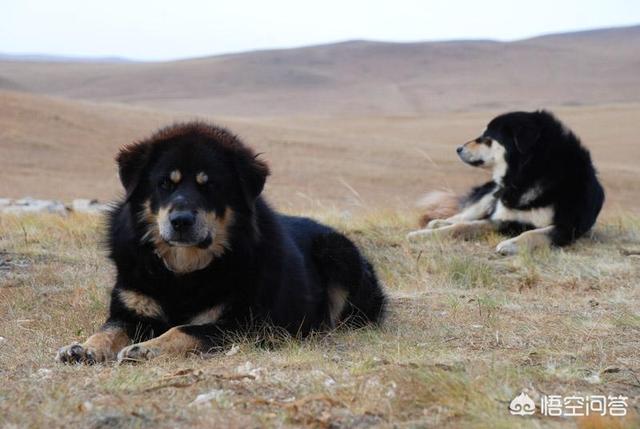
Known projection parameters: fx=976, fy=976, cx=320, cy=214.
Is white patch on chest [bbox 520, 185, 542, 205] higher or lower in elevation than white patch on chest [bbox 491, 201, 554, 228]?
higher

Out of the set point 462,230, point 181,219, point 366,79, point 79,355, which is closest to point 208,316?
point 181,219

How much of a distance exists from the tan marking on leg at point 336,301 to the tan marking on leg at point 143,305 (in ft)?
4.65

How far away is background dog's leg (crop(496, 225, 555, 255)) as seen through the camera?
9.77 metres

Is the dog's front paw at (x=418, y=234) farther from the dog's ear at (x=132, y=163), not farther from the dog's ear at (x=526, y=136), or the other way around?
the dog's ear at (x=132, y=163)

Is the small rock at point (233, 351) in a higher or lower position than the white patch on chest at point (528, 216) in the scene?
higher

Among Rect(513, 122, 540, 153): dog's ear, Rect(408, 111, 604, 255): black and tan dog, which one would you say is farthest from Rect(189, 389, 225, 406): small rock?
Rect(513, 122, 540, 153): dog's ear

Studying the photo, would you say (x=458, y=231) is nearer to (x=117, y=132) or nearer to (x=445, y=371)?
(x=445, y=371)

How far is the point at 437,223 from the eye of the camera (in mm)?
11445

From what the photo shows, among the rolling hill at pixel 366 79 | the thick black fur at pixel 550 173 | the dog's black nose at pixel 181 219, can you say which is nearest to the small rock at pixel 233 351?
the dog's black nose at pixel 181 219

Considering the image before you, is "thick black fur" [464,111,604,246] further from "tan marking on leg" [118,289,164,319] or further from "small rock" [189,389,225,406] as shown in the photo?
"small rock" [189,389,225,406]

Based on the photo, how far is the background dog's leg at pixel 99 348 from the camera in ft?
17.3

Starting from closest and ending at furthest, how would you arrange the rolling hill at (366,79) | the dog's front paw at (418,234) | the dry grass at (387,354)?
the dry grass at (387,354) → the dog's front paw at (418,234) → the rolling hill at (366,79)

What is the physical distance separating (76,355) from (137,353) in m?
0.36

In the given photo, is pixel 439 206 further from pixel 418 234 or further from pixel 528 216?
pixel 418 234
